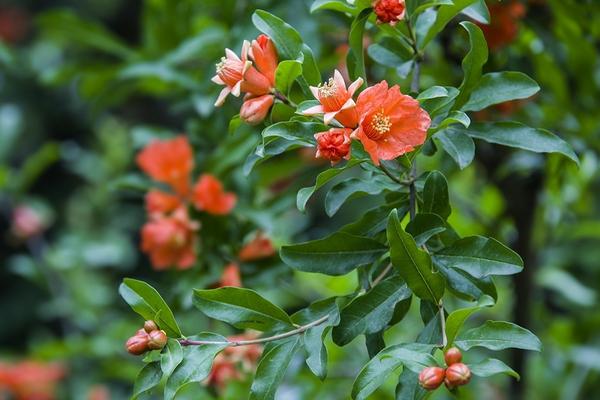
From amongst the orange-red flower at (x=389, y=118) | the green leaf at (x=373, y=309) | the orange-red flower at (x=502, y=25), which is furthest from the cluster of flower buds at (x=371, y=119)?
the orange-red flower at (x=502, y=25)

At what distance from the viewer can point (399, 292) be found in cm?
Result: 73

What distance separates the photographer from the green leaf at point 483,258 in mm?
699

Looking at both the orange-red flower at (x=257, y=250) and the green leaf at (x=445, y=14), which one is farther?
the orange-red flower at (x=257, y=250)

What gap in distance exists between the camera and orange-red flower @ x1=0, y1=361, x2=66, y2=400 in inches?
81.7

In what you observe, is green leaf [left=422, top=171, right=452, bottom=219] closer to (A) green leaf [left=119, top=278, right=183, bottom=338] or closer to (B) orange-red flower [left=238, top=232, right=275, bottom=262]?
(A) green leaf [left=119, top=278, right=183, bottom=338]

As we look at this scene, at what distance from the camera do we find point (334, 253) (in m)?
0.77

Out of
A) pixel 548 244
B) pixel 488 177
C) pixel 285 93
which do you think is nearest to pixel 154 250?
pixel 285 93

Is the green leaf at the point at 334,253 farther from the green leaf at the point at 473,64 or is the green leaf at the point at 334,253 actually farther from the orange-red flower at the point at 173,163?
the orange-red flower at the point at 173,163

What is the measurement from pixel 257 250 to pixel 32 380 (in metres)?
1.12

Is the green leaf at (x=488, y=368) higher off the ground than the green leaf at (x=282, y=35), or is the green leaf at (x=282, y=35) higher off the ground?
the green leaf at (x=282, y=35)

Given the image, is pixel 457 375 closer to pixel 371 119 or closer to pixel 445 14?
pixel 371 119

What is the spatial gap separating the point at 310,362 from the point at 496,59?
0.59m

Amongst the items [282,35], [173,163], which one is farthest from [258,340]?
[173,163]

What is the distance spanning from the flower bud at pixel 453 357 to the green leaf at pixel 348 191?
16 cm
